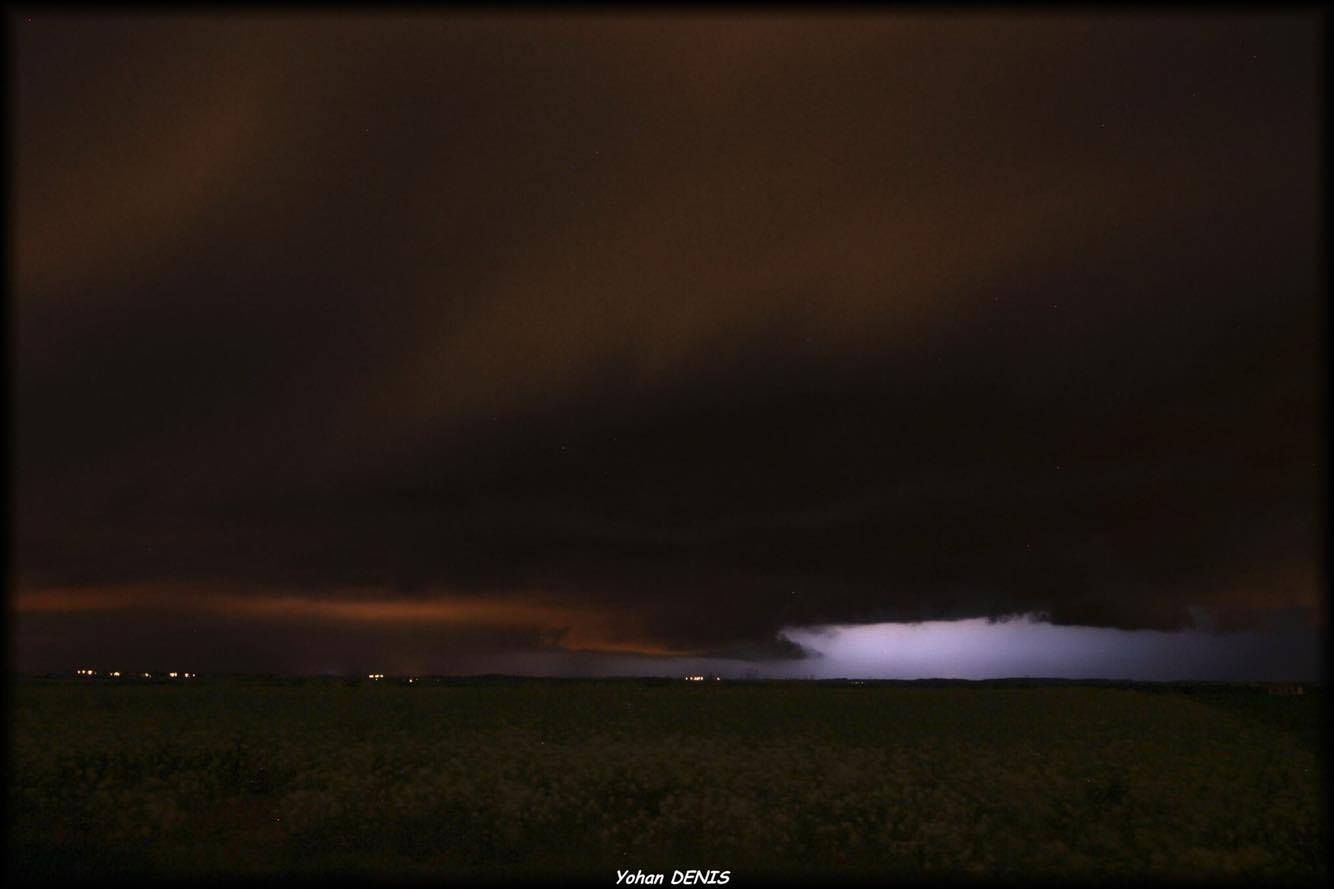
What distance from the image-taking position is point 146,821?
96.5 ft

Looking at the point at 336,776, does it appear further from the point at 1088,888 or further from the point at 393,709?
the point at 393,709

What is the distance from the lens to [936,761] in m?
36.8

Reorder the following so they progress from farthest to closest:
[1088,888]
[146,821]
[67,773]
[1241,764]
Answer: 1. [1241,764]
2. [67,773]
3. [146,821]
4. [1088,888]

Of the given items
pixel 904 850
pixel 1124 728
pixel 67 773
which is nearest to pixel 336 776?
pixel 67 773

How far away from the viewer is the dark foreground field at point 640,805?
26.9m

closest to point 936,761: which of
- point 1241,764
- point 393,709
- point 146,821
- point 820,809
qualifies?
point 820,809

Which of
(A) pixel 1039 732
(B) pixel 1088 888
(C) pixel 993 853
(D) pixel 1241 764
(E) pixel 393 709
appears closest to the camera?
(B) pixel 1088 888

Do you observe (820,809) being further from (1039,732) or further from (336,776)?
(1039,732)

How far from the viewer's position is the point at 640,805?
3141 centimetres

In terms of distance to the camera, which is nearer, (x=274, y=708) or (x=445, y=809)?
(x=445, y=809)

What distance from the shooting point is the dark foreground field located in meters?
26.9

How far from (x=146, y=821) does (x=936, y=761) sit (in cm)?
2558

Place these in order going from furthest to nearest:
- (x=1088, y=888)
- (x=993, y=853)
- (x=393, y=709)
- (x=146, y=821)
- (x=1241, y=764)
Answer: (x=393, y=709) < (x=1241, y=764) < (x=146, y=821) < (x=993, y=853) < (x=1088, y=888)

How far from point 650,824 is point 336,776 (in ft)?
34.1
